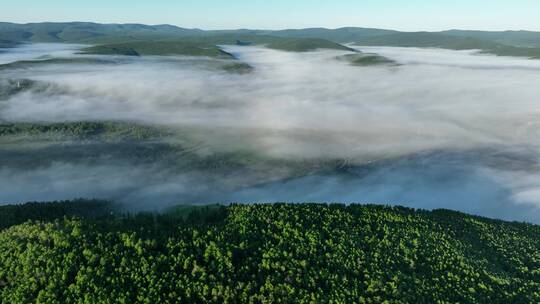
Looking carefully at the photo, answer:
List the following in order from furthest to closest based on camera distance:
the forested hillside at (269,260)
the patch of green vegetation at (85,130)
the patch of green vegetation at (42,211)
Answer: the patch of green vegetation at (85,130) < the patch of green vegetation at (42,211) < the forested hillside at (269,260)

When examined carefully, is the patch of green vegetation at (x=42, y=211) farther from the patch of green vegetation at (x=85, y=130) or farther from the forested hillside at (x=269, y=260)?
the patch of green vegetation at (x=85, y=130)

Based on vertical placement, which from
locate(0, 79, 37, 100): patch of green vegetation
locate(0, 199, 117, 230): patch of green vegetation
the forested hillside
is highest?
locate(0, 79, 37, 100): patch of green vegetation

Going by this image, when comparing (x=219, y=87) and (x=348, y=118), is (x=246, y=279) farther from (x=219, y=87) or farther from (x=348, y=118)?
(x=219, y=87)

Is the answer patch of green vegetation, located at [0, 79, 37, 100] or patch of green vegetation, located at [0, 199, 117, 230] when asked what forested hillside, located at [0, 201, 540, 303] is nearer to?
patch of green vegetation, located at [0, 199, 117, 230]

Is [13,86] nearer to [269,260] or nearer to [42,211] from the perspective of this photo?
[42,211]

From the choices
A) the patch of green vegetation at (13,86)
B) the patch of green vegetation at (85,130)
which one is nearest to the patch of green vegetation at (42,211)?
the patch of green vegetation at (85,130)

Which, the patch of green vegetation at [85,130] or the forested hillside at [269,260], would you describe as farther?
the patch of green vegetation at [85,130]

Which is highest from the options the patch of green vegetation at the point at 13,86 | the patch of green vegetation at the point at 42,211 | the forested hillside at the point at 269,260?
the patch of green vegetation at the point at 13,86

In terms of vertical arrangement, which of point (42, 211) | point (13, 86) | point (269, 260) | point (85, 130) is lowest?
point (42, 211)

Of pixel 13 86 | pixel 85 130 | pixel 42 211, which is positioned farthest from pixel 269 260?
pixel 13 86

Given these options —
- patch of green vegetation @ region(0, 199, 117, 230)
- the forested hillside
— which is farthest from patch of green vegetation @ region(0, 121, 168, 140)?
the forested hillside
